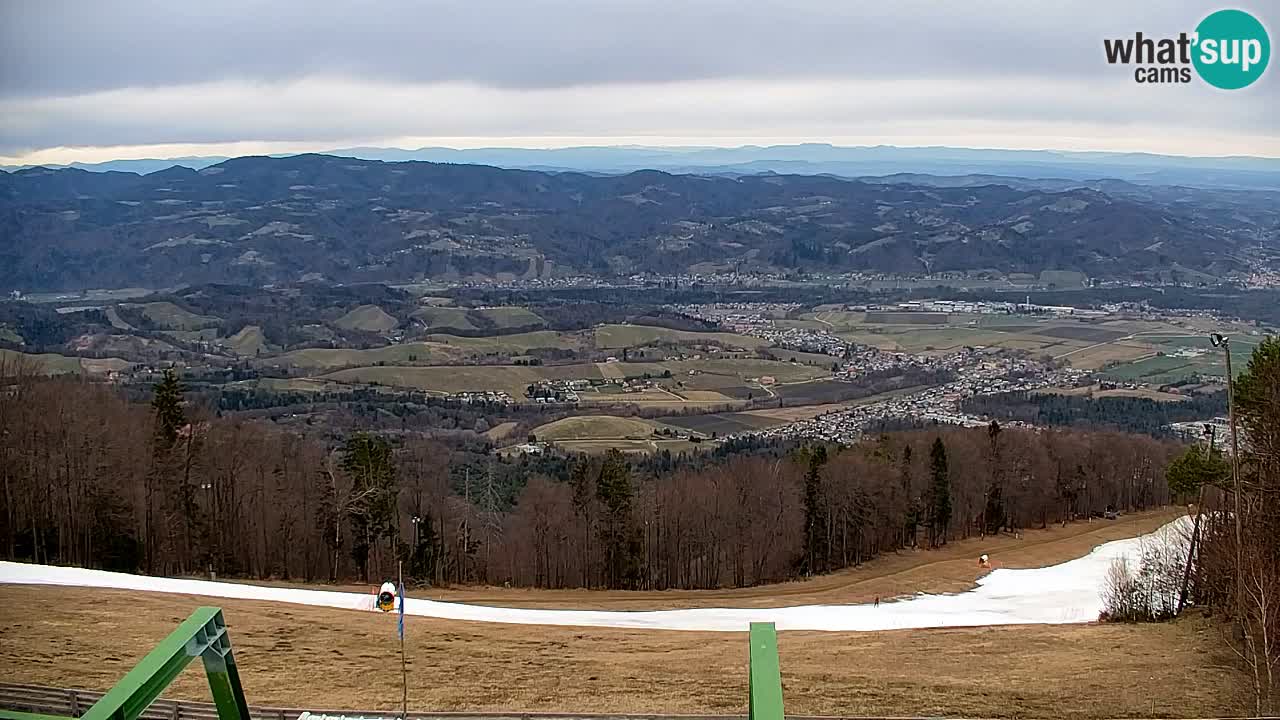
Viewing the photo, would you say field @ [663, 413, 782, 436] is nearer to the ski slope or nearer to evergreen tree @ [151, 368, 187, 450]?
evergreen tree @ [151, 368, 187, 450]

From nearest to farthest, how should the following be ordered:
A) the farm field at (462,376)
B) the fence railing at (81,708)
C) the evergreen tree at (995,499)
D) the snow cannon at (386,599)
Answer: the snow cannon at (386,599) → the fence railing at (81,708) → the evergreen tree at (995,499) → the farm field at (462,376)

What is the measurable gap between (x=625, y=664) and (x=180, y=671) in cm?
1631

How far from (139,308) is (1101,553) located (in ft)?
499

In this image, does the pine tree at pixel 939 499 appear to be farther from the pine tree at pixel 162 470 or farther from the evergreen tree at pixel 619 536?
the pine tree at pixel 162 470

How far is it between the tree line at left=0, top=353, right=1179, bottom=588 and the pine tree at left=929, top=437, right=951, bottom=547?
10cm

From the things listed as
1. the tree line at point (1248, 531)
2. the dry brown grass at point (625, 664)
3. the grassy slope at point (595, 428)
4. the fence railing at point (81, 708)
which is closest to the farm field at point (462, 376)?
the grassy slope at point (595, 428)

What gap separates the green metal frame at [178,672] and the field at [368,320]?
15307 centimetres

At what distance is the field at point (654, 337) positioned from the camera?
14525cm

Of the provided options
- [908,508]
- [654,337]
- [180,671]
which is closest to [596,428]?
[908,508]

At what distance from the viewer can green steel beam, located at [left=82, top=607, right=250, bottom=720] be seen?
6.22 metres

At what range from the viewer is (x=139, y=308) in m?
161

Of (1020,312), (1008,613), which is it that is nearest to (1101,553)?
(1008,613)

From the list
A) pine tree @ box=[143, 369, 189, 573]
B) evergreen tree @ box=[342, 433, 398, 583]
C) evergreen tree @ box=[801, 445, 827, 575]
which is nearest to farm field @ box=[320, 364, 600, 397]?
evergreen tree @ box=[801, 445, 827, 575]

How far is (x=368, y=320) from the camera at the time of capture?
164 metres
